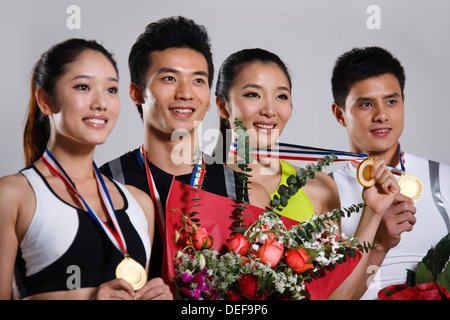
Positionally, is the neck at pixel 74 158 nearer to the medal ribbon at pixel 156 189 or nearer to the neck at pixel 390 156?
the medal ribbon at pixel 156 189

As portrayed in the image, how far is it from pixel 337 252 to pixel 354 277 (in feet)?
0.67

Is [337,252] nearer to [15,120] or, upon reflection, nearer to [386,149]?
[386,149]

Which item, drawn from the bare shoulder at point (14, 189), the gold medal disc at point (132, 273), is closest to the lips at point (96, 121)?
the bare shoulder at point (14, 189)

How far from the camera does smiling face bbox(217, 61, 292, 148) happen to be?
1.94m

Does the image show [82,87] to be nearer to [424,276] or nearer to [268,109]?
[268,109]

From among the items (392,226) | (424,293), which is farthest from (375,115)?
(424,293)

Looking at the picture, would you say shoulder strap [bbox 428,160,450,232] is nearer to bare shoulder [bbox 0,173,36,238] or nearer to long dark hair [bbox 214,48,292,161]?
long dark hair [bbox 214,48,292,161]

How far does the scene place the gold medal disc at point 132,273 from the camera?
1.45m

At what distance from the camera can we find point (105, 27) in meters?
1.97

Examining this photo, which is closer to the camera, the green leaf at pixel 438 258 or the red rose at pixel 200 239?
the red rose at pixel 200 239

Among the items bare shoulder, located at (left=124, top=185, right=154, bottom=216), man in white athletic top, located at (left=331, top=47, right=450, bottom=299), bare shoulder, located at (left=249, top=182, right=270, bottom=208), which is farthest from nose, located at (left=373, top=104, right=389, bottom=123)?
bare shoulder, located at (left=124, top=185, right=154, bottom=216)

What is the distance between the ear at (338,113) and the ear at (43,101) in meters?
1.09

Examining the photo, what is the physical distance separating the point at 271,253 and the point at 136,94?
693mm

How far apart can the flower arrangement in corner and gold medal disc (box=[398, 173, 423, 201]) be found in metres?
0.47
